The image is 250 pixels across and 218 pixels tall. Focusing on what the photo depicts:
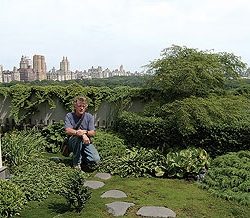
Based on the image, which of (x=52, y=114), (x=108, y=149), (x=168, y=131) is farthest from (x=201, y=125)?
(x=52, y=114)

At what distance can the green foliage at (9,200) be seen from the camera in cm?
406

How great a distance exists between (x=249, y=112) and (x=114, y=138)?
9.17 ft

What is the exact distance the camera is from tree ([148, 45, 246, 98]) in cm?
730

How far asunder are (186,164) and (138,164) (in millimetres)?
840

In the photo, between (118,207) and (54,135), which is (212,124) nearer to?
(118,207)

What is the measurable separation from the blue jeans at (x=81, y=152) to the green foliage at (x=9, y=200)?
1.97m

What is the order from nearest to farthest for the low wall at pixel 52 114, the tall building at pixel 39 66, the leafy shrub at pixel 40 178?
1. the leafy shrub at pixel 40 178
2. the low wall at pixel 52 114
3. the tall building at pixel 39 66

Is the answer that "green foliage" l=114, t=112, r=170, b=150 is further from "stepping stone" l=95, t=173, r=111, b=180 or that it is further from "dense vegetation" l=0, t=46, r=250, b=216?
"stepping stone" l=95, t=173, r=111, b=180

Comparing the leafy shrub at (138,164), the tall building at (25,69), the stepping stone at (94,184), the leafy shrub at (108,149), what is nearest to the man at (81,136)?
the leafy shrub at (108,149)

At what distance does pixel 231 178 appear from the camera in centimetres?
541

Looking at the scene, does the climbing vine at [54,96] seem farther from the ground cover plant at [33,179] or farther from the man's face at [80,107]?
the man's face at [80,107]

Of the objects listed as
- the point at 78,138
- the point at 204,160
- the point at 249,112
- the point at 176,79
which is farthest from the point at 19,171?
the point at 249,112

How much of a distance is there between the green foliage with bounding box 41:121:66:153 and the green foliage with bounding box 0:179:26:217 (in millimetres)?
3742

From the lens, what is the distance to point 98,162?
6539mm
